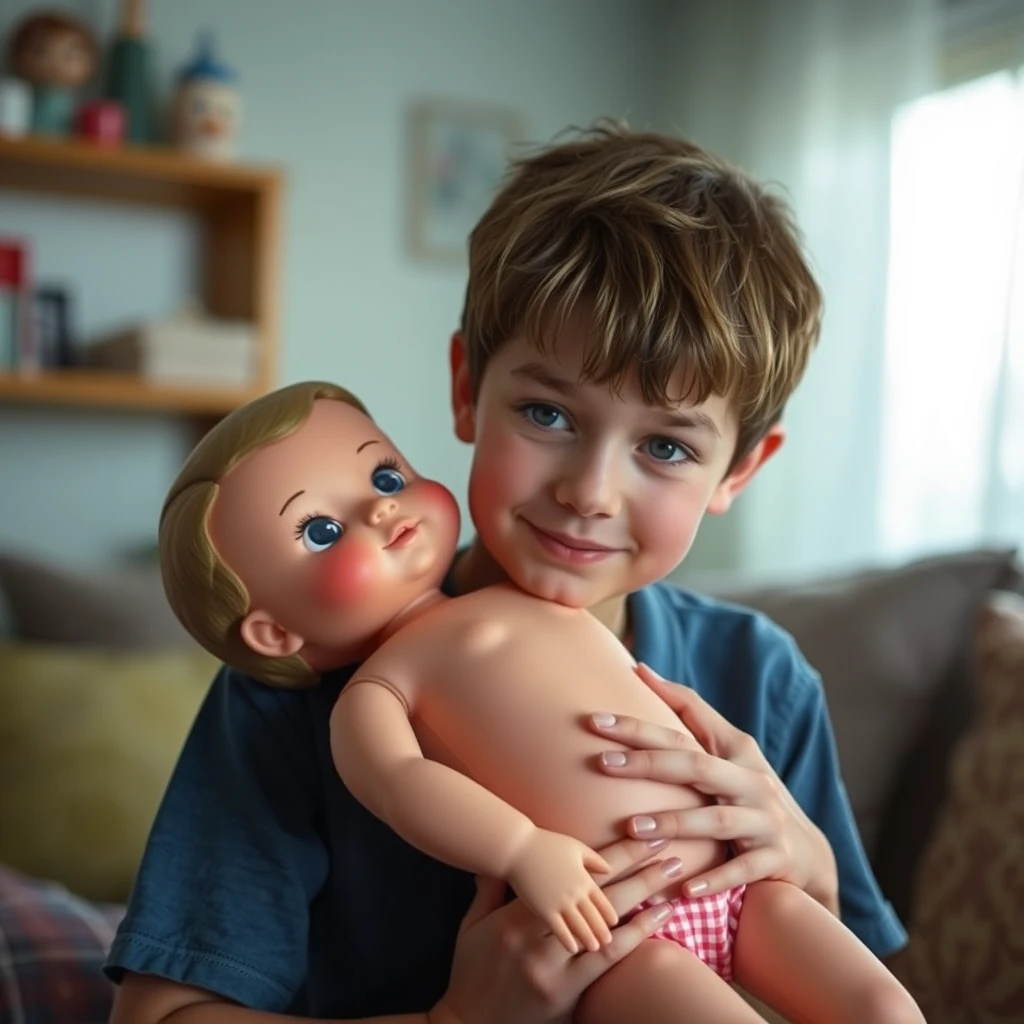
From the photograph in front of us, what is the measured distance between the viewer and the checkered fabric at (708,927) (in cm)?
80

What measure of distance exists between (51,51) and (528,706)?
8.14 feet

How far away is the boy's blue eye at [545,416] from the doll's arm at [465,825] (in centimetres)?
22

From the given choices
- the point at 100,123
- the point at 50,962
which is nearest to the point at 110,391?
the point at 100,123

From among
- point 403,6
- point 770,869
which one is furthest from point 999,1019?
point 403,6

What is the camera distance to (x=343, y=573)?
2.77 feet

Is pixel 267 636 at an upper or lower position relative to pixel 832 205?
lower

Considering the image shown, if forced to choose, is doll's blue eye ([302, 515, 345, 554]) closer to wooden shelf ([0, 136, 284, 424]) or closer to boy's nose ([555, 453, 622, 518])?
boy's nose ([555, 453, 622, 518])

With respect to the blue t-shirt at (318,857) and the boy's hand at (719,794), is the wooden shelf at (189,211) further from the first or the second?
the boy's hand at (719,794)

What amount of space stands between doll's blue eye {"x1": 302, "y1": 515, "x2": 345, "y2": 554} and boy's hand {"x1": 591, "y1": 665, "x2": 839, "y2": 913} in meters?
0.21

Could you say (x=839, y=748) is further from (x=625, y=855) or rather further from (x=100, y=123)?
(x=100, y=123)

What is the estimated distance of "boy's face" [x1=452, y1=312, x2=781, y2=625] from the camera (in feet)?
2.85

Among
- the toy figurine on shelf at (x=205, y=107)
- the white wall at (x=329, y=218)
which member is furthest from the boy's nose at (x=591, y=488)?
the white wall at (x=329, y=218)

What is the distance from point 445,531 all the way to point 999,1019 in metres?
0.92

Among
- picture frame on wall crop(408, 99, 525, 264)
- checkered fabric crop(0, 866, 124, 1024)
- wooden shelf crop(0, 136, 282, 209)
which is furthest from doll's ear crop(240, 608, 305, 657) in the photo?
picture frame on wall crop(408, 99, 525, 264)
